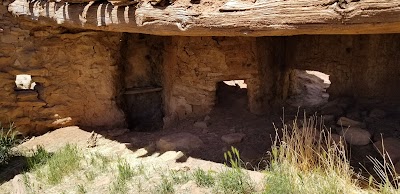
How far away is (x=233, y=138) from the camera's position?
197 inches

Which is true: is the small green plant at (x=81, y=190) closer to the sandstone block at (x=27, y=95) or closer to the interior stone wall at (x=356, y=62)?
the sandstone block at (x=27, y=95)

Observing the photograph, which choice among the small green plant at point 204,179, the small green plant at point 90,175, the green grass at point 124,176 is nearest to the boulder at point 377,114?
the small green plant at point 204,179

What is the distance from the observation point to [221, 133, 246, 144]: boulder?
497 cm

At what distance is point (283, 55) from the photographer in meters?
6.04

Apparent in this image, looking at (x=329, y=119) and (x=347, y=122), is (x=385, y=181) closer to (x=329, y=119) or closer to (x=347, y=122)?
(x=347, y=122)

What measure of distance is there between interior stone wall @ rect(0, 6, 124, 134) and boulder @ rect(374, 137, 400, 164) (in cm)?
387

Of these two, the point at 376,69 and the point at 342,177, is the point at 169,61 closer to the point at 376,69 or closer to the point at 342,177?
the point at 376,69

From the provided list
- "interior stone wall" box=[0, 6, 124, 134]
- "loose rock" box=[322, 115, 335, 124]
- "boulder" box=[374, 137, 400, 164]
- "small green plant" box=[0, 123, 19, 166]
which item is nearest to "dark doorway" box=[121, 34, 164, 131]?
"interior stone wall" box=[0, 6, 124, 134]

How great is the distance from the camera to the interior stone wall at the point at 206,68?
5.38m

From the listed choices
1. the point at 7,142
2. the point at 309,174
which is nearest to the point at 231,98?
the point at 309,174

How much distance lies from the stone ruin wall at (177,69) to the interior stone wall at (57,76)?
0.01 metres

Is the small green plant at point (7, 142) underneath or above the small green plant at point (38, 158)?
above

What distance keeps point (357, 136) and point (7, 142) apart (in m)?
4.71

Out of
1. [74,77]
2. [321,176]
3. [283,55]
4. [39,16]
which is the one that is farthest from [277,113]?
[39,16]
